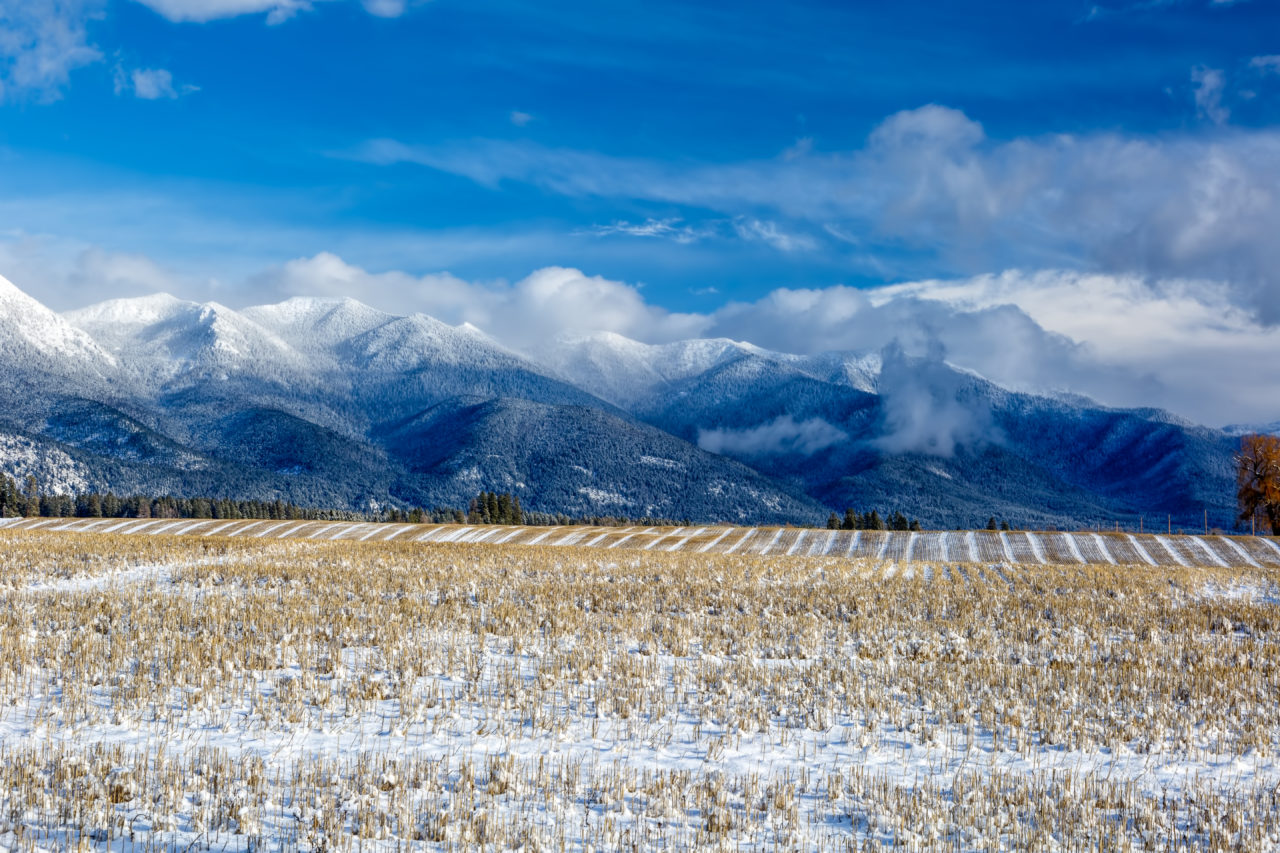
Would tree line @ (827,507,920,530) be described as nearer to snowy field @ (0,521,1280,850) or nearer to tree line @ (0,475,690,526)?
tree line @ (0,475,690,526)

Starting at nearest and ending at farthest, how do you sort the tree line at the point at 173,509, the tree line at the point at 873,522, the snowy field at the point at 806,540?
the snowy field at the point at 806,540 → the tree line at the point at 873,522 → the tree line at the point at 173,509

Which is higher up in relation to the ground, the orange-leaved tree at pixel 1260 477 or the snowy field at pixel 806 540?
the orange-leaved tree at pixel 1260 477

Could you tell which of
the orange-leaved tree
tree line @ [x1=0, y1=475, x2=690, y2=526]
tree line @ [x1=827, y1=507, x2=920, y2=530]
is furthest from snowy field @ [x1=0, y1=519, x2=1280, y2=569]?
tree line @ [x1=0, y1=475, x2=690, y2=526]

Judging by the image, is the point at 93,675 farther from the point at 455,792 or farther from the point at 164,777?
the point at 455,792

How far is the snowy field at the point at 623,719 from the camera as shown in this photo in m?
11.6

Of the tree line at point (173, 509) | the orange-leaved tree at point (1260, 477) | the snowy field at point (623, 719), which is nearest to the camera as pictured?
the snowy field at point (623, 719)

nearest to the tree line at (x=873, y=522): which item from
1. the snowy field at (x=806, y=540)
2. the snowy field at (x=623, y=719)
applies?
the snowy field at (x=806, y=540)

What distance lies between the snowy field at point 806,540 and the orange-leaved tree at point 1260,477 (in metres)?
26.0

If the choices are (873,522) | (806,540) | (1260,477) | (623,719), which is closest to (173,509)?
(873,522)

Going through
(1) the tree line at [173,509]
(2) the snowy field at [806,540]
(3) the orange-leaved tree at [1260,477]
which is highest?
(3) the orange-leaved tree at [1260,477]

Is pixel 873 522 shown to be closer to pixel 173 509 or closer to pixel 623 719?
pixel 173 509

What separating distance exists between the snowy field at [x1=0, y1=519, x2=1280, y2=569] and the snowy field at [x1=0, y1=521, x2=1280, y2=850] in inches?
1331

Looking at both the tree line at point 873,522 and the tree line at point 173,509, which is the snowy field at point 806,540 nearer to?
the tree line at point 873,522

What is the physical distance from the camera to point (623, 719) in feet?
54.7
